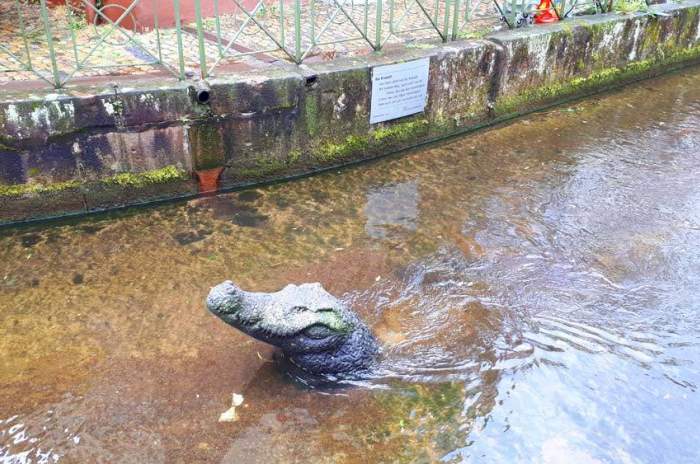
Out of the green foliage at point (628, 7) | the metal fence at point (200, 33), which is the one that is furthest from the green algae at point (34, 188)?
the green foliage at point (628, 7)

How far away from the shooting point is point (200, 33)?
5289 mm

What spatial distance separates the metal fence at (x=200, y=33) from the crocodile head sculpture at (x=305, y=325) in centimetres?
257

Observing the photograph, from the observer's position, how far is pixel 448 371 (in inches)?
150

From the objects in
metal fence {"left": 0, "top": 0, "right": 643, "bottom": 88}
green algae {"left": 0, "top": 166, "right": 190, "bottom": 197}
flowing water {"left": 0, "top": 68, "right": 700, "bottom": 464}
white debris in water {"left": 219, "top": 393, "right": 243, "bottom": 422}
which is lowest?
white debris in water {"left": 219, "top": 393, "right": 243, "bottom": 422}

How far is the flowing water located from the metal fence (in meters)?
1.38

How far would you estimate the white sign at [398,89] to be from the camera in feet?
19.9

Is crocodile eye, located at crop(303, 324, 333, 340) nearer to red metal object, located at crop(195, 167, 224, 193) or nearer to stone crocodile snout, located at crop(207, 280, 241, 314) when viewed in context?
stone crocodile snout, located at crop(207, 280, 241, 314)

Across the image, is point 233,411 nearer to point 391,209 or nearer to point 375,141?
point 391,209

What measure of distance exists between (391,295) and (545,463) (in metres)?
1.59

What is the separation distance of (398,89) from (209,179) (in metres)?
2.03

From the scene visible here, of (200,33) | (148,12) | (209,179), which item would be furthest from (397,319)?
(148,12)

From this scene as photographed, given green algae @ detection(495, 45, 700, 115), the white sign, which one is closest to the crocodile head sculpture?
the white sign

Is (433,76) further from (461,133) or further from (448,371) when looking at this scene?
(448,371)

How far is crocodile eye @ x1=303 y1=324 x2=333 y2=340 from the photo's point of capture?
11.9 feet
